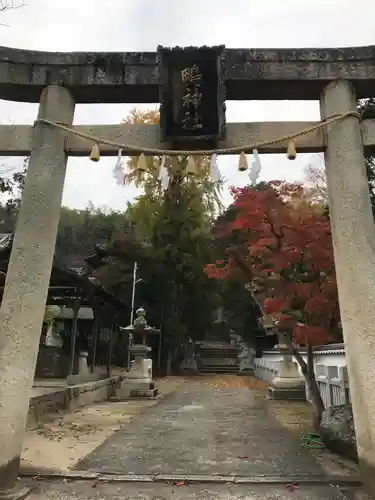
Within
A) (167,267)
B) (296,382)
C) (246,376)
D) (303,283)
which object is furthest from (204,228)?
(303,283)

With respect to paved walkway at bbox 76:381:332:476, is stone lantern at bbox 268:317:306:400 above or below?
above

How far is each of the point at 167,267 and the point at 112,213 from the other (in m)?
23.4

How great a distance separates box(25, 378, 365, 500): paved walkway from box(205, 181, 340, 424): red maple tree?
194cm

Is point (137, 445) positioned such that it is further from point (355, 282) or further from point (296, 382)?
point (296, 382)

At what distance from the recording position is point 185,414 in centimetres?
1250

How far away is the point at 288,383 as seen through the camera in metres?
16.3

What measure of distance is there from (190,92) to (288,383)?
1312 centimetres

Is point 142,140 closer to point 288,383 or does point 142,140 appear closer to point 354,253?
point 354,253

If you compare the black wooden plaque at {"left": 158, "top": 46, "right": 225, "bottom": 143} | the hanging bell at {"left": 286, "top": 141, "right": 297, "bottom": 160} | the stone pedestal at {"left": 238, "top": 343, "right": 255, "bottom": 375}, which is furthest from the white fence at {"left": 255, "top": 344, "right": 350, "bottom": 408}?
the stone pedestal at {"left": 238, "top": 343, "right": 255, "bottom": 375}

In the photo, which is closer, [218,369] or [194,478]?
[194,478]

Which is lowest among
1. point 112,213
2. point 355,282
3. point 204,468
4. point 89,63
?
point 204,468

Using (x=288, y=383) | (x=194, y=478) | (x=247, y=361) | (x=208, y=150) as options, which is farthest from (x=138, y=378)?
(x=247, y=361)

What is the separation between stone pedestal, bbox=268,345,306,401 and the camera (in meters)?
16.0

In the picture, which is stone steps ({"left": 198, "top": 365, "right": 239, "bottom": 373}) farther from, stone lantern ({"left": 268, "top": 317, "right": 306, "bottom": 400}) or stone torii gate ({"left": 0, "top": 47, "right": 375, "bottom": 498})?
stone torii gate ({"left": 0, "top": 47, "right": 375, "bottom": 498})
